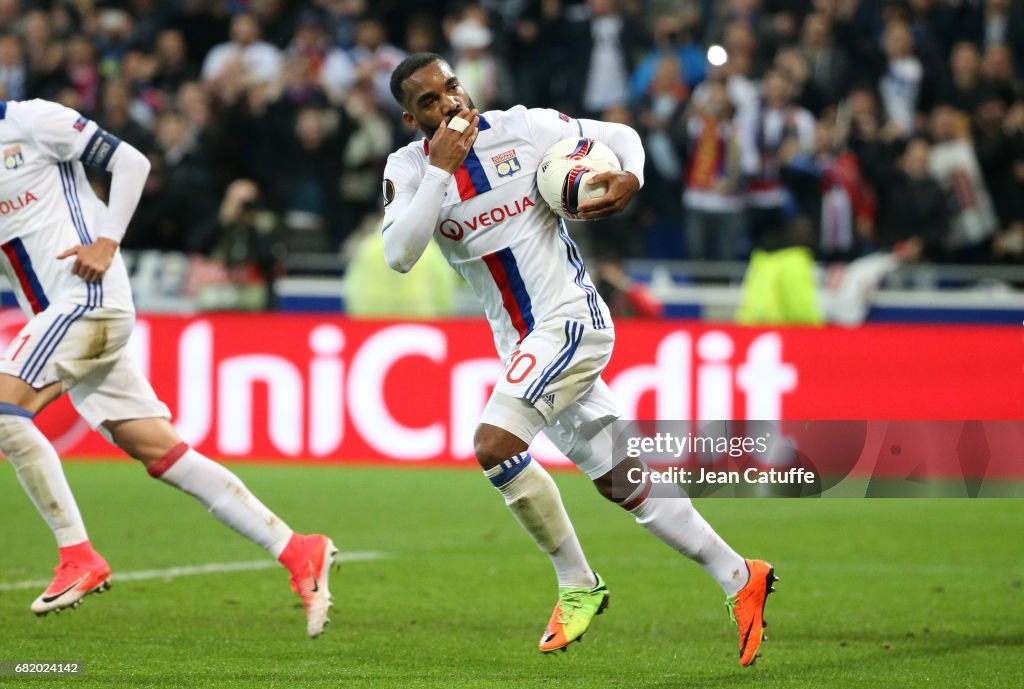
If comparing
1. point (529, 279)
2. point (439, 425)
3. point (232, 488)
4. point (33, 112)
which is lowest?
point (439, 425)

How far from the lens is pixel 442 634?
6.72 metres

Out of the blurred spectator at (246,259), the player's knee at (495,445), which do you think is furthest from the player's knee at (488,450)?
the blurred spectator at (246,259)

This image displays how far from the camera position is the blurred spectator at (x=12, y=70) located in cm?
1675

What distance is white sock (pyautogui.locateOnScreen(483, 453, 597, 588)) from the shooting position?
595cm

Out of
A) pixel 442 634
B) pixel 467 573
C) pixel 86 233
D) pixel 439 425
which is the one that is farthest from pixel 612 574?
pixel 439 425

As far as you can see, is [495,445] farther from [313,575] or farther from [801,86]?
[801,86]

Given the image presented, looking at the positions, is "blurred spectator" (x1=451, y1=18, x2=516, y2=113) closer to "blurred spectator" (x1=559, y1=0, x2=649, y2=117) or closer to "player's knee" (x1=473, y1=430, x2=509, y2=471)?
"blurred spectator" (x1=559, y1=0, x2=649, y2=117)

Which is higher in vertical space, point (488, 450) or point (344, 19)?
point (344, 19)

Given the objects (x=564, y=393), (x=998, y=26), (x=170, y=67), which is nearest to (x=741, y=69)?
(x=998, y=26)

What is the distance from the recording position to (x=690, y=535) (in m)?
6.06

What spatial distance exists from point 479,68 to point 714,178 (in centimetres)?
260

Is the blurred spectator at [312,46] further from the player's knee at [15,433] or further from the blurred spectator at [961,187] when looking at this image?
the player's knee at [15,433]

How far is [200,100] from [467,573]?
29.6ft

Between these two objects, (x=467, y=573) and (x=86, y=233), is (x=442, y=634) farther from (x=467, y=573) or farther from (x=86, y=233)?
(x=86, y=233)
